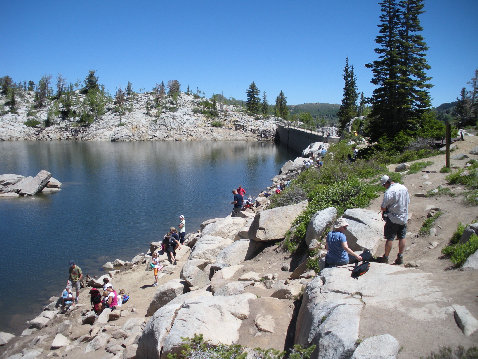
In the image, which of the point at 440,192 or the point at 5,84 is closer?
the point at 440,192

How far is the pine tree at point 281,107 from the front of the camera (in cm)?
14575

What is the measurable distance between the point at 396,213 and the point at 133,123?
114m

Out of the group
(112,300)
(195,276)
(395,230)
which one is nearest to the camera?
(395,230)

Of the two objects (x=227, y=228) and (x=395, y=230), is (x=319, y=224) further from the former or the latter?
(x=227, y=228)

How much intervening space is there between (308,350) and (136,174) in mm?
46229

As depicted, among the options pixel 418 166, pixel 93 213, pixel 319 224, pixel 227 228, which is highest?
pixel 418 166

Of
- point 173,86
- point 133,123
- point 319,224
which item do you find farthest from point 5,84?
point 319,224

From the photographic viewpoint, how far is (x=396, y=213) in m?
9.05

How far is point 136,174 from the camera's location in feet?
162

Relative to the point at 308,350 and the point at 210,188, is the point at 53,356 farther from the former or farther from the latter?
the point at 210,188

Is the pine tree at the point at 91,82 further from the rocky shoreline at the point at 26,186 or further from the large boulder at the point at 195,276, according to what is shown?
the large boulder at the point at 195,276

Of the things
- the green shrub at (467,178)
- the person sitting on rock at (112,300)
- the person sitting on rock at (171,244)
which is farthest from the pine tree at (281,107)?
the person sitting on rock at (112,300)

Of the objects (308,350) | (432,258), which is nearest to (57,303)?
(308,350)

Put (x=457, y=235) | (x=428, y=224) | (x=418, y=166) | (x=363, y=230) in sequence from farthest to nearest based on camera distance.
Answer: (x=418, y=166), (x=428, y=224), (x=363, y=230), (x=457, y=235)
